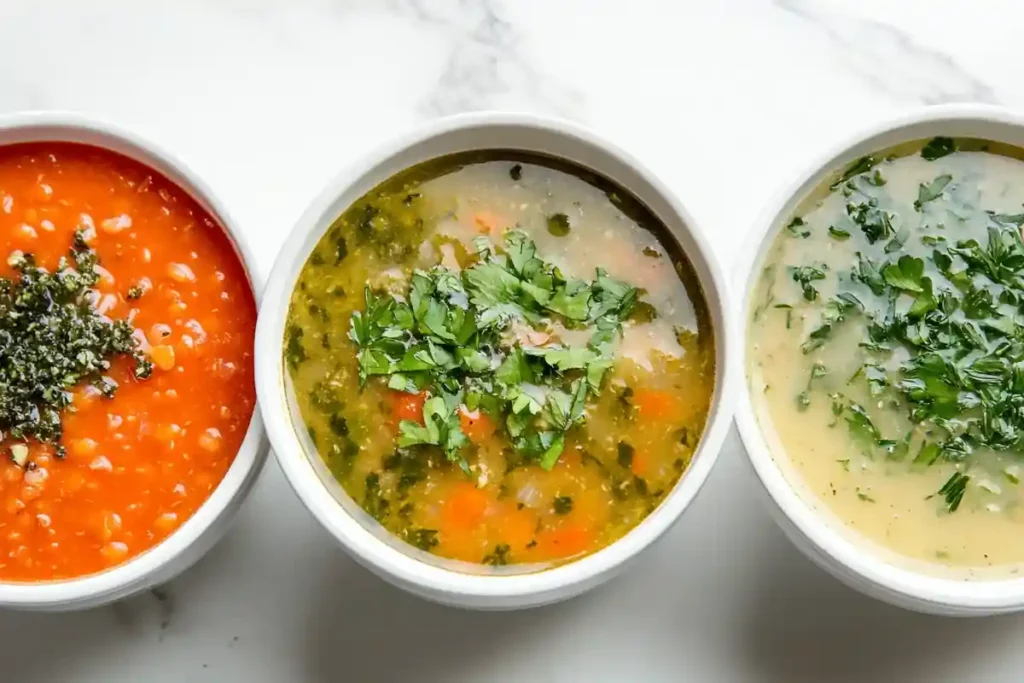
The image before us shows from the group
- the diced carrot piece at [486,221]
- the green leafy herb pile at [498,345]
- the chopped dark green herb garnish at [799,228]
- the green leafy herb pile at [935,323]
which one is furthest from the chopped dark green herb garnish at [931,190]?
the diced carrot piece at [486,221]

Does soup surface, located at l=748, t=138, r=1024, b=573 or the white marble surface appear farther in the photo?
the white marble surface

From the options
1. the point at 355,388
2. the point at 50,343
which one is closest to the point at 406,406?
the point at 355,388

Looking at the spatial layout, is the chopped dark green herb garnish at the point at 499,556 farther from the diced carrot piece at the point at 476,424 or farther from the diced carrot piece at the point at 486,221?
the diced carrot piece at the point at 486,221

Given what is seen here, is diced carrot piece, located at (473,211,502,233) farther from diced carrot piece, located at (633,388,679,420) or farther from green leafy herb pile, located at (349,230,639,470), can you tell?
diced carrot piece, located at (633,388,679,420)

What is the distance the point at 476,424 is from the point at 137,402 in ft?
1.52

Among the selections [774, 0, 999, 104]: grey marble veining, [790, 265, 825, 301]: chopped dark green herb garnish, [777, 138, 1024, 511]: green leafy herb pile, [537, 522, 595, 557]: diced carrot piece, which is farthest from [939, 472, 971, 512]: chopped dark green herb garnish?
[774, 0, 999, 104]: grey marble veining

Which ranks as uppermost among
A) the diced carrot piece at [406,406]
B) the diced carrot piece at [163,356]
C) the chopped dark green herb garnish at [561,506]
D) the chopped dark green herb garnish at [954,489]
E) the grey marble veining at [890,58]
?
the grey marble veining at [890,58]

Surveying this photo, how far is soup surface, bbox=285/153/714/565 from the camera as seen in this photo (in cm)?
172

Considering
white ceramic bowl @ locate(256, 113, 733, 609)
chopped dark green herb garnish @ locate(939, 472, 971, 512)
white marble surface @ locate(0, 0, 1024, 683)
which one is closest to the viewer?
white ceramic bowl @ locate(256, 113, 733, 609)

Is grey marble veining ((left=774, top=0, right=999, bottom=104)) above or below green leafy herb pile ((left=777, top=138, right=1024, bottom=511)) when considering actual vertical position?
above

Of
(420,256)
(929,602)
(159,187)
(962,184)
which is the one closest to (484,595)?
(420,256)

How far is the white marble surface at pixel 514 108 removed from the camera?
80.4 inches

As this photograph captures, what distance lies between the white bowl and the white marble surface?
269 mm

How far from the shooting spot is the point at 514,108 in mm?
2133
